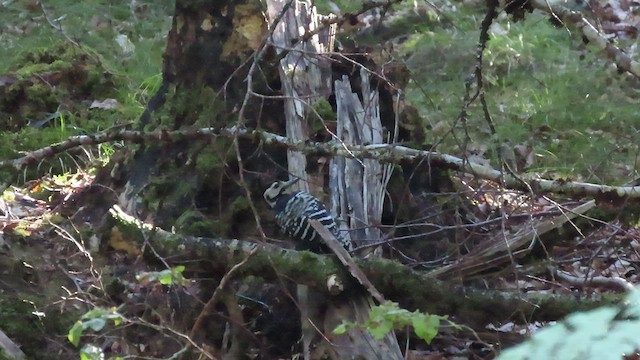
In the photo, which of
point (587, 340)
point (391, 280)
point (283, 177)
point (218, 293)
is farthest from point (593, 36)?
point (587, 340)

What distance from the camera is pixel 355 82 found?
4312 mm

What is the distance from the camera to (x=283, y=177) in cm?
408

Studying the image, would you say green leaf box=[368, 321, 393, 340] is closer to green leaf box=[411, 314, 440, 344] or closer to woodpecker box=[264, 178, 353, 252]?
green leaf box=[411, 314, 440, 344]

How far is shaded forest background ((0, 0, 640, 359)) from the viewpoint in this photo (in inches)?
124

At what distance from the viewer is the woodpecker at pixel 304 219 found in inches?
132

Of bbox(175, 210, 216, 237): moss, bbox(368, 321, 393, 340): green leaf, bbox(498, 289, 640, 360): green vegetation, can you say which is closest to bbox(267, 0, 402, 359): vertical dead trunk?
bbox(175, 210, 216, 237): moss

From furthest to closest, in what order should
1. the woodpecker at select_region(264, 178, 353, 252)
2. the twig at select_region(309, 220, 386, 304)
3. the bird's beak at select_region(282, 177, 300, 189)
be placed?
the bird's beak at select_region(282, 177, 300, 189), the woodpecker at select_region(264, 178, 353, 252), the twig at select_region(309, 220, 386, 304)

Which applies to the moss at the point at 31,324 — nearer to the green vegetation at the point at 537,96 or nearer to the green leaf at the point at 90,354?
the green leaf at the point at 90,354

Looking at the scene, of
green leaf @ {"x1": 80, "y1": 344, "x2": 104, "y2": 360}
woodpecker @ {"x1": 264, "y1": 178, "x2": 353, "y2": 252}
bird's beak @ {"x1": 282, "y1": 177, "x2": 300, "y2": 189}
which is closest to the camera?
green leaf @ {"x1": 80, "y1": 344, "x2": 104, "y2": 360}

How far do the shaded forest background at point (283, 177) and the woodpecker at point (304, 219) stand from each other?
0.61 feet

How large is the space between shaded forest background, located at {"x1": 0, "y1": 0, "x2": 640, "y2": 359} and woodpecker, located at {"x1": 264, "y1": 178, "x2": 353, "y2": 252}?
185mm

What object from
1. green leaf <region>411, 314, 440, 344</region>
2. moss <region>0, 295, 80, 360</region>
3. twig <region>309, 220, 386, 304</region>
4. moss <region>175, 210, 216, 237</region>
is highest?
green leaf <region>411, 314, 440, 344</region>

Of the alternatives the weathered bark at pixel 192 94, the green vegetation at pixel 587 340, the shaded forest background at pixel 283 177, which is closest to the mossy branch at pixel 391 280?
the shaded forest background at pixel 283 177

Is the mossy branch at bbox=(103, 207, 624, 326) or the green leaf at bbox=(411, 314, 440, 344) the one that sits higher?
the green leaf at bbox=(411, 314, 440, 344)
